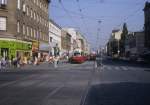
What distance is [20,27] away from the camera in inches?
2324

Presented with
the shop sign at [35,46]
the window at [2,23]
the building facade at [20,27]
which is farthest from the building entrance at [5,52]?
the shop sign at [35,46]

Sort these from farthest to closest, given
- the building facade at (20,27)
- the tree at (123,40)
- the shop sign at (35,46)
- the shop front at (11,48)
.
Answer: the tree at (123,40)
the shop sign at (35,46)
the building facade at (20,27)
the shop front at (11,48)

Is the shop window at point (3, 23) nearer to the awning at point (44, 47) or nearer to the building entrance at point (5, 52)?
the building entrance at point (5, 52)

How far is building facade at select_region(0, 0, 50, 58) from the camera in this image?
54469 millimetres

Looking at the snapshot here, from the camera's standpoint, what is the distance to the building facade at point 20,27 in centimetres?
5447

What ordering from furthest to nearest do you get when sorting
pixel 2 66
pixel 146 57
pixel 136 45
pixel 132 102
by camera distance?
pixel 136 45 → pixel 146 57 → pixel 2 66 → pixel 132 102

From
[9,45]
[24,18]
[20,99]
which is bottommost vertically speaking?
[20,99]

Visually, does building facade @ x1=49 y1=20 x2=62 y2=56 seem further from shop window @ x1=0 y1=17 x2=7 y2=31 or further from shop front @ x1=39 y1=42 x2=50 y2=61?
shop window @ x1=0 y1=17 x2=7 y2=31

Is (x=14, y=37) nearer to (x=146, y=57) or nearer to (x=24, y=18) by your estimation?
(x=24, y=18)

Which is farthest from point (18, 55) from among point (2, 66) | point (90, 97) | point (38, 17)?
point (90, 97)

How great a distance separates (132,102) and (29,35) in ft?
177

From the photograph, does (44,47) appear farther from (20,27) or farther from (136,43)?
(136,43)

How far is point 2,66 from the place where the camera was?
49.1m

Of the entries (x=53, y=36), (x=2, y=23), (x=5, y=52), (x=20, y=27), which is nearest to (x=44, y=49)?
(x=53, y=36)
